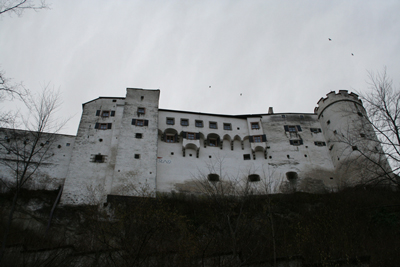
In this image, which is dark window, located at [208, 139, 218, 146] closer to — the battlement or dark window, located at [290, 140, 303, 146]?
dark window, located at [290, 140, 303, 146]

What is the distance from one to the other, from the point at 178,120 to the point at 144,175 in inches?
319

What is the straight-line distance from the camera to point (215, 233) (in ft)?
47.3

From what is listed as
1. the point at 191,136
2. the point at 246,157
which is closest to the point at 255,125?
the point at 246,157

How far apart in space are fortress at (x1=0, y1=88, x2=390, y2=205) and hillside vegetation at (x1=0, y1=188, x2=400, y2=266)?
217cm

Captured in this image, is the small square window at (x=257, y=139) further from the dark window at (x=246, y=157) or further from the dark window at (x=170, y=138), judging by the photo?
the dark window at (x=170, y=138)

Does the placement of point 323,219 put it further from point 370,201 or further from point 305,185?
point 305,185

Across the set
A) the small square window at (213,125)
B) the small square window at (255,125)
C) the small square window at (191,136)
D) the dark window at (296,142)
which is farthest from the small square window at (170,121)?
the dark window at (296,142)

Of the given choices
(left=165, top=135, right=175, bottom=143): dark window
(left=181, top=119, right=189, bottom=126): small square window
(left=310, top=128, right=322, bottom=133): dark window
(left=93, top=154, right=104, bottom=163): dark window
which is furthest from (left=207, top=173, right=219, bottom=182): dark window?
(left=310, top=128, right=322, bottom=133): dark window

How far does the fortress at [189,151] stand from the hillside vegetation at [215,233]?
85.3 inches

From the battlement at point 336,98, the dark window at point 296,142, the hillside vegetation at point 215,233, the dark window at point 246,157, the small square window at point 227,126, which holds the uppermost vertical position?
the battlement at point 336,98

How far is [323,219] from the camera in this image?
19.2 meters

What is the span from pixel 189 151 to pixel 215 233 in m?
17.7

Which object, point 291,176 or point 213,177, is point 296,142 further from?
point 213,177

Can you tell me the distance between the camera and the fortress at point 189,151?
2747 cm
